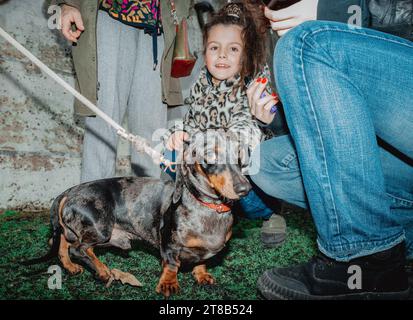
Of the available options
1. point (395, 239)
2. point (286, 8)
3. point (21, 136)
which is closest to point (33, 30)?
point (21, 136)

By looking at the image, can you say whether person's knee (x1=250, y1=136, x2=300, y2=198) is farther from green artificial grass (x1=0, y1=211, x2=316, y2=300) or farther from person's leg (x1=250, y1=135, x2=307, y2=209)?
green artificial grass (x1=0, y1=211, x2=316, y2=300)

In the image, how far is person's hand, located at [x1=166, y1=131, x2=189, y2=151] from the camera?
7.30 feet

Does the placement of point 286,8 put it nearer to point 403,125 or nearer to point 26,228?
point 403,125

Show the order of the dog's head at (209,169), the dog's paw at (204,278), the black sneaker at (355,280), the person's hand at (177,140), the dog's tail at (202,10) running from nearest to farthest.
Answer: the black sneaker at (355,280), the dog's head at (209,169), the dog's paw at (204,278), the person's hand at (177,140), the dog's tail at (202,10)

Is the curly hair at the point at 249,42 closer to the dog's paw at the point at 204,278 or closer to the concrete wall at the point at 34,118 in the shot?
the dog's paw at the point at 204,278

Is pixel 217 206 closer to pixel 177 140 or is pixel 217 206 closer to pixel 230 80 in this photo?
pixel 177 140

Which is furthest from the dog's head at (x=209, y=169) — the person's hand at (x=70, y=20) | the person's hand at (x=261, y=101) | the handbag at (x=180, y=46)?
the person's hand at (x=70, y=20)

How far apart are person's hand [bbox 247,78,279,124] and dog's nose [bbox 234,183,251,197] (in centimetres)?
→ 52

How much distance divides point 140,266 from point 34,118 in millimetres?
2267

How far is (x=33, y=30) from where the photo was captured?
10.6ft

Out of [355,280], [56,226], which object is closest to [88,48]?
[56,226]

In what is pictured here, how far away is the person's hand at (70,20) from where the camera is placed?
224 cm

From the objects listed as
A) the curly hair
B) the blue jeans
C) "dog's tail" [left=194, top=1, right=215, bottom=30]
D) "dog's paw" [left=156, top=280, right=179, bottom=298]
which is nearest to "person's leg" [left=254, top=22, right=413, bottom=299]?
the blue jeans
